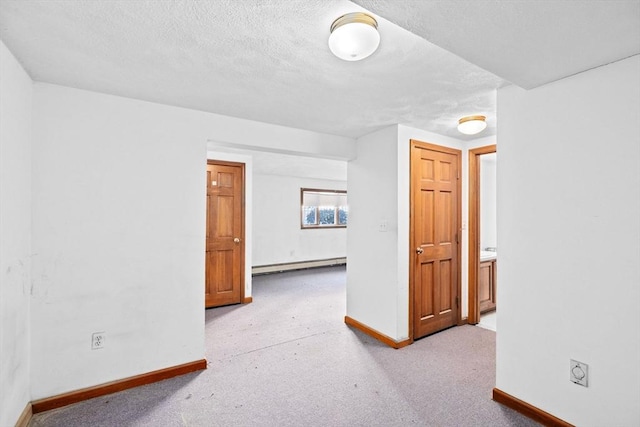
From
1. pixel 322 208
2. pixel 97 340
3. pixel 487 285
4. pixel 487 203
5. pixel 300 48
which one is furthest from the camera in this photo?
pixel 322 208

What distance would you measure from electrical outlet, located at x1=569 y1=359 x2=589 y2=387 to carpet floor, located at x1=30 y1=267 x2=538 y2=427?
0.41m

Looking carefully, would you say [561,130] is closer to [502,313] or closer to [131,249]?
[502,313]

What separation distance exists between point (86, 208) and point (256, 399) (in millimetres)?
1837

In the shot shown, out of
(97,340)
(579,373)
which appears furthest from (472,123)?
(97,340)

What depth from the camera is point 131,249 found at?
234 centimetres

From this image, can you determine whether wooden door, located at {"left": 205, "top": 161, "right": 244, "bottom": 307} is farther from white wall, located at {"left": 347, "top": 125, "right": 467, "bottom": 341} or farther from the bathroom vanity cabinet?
the bathroom vanity cabinet

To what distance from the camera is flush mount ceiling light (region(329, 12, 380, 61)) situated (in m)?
1.34

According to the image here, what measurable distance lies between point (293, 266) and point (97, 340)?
16.3ft

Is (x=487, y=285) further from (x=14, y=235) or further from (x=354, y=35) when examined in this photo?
(x=14, y=235)

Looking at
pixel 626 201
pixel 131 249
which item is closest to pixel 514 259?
pixel 626 201

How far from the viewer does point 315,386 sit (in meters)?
2.33

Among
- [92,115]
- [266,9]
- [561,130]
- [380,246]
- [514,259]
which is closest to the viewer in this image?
[266,9]

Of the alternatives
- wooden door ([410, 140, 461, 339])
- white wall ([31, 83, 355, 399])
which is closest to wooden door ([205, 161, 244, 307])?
white wall ([31, 83, 355, 399])

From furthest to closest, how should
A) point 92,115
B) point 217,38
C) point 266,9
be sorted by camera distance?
point 92,115, point 217,38, point 266,9
